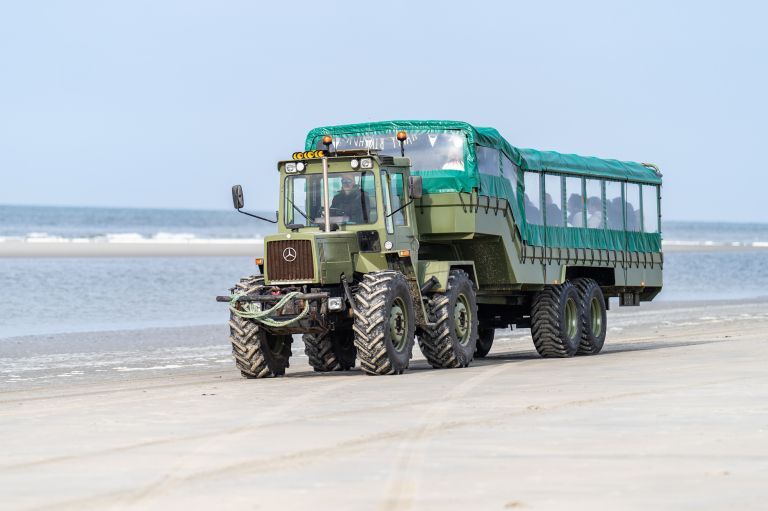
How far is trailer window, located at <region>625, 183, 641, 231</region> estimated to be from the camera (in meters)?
24.3

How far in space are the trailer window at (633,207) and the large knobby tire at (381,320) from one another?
7.66 meters

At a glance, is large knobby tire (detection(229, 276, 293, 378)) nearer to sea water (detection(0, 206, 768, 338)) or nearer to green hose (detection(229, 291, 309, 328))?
green hose (detection(229, 291, 309, 328))

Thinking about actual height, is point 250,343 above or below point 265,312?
below

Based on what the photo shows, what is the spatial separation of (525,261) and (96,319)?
41.4ft

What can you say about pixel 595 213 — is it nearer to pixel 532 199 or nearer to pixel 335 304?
pixel 532 199

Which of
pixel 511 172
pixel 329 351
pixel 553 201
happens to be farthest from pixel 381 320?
pixel 553 201

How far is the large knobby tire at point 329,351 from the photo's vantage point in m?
19.3

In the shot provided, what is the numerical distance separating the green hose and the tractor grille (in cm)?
25

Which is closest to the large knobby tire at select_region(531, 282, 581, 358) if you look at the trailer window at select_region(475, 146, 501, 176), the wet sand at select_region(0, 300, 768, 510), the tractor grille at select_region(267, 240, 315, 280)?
the wet sand at select_region(0, 300, 768, 510)

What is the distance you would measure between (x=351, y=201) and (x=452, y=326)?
204 cm

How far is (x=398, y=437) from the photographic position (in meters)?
11.1

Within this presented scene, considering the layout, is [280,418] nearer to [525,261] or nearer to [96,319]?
[525,261]

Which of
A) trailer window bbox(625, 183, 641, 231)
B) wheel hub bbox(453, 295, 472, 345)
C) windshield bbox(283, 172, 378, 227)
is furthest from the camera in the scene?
trailer window bbox(625, 183, 641, 231)

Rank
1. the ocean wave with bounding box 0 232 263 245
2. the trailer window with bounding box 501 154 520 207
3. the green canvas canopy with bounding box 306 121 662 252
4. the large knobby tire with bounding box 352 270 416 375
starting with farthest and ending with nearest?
the ocean wave with bounding box 0 232 263 245 < the trailer window with bounding box 501 154 520 207 < the green canvas canopy with bounding box 306 121 662 252 < the large knobby tire with bounding box 352 270 416 375
